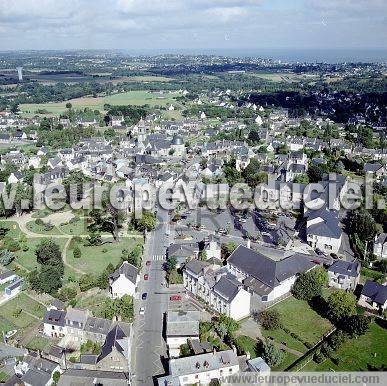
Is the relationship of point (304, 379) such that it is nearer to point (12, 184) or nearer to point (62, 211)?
point (62, 211)

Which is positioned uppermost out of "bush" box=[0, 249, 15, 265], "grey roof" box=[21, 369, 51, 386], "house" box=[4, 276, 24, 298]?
"bush" box=[0, 249, 15, 265]

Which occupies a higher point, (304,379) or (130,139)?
(130,139)

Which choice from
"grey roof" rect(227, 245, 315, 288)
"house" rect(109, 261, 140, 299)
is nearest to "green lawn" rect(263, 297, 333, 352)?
"grey roof" rect(227, 245, 315, 288)

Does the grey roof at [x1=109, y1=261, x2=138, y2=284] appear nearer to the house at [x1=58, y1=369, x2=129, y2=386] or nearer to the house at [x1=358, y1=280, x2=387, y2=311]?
the house at [x1=58, y1=369, x2=129, y2=386]

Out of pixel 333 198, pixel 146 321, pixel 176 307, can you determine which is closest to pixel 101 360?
pixel 146 321

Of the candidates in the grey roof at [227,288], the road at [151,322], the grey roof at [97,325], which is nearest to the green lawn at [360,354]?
the grey roof at [227,288]

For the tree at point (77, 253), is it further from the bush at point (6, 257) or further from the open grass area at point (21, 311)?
the open grass area at point (21, 311)
